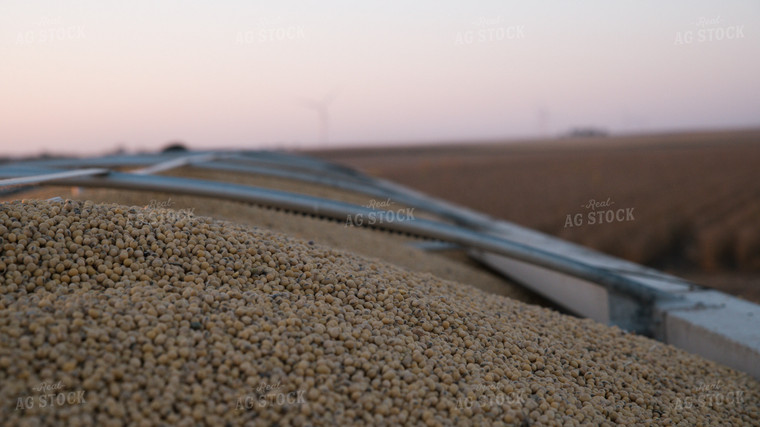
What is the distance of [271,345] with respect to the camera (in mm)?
1971

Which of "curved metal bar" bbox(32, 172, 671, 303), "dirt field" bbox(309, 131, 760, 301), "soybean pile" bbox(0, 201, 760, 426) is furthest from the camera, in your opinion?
"dirt field" bbox(309, 131, 760, 301)

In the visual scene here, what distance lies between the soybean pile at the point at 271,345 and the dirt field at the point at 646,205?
5246 millimetres

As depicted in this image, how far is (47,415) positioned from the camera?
61.9 inches

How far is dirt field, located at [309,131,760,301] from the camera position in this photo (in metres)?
9.32

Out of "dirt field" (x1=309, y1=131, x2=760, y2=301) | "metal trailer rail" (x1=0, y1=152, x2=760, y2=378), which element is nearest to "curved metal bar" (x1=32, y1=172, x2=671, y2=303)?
"metal trailer rail" (x1=0, y1=152, x2=760, y2=378)

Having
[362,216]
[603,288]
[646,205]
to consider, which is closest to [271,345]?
[362,216]

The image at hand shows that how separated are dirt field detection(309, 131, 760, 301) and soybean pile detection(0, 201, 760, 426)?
5246mm

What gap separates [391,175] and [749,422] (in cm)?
2036

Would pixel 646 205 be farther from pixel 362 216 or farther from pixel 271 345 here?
pixel 271 345

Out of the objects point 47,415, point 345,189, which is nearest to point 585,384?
point 47,415

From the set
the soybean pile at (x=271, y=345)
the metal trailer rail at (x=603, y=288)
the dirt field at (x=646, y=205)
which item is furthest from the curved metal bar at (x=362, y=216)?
the dirt field at (x=646, y=205)

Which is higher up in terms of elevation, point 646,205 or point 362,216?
point 362,216

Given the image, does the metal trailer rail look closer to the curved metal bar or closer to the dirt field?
the curved metal bar

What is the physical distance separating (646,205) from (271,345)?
1263 centimetres
